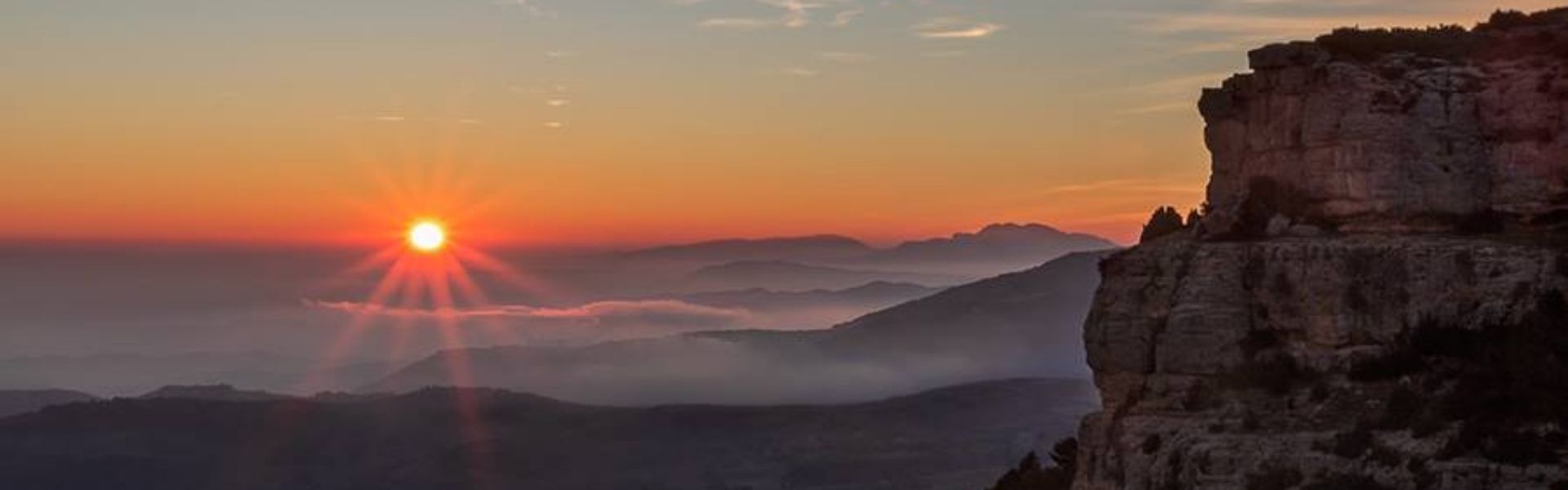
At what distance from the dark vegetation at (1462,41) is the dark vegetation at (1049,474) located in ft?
68.8

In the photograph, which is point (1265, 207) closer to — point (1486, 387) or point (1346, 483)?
point (1486, 387)

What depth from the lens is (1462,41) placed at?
59.0 metres

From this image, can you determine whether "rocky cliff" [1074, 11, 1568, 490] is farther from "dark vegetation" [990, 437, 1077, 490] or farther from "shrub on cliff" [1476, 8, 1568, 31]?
"dark vegetation" [990, 437, 1077, 490]

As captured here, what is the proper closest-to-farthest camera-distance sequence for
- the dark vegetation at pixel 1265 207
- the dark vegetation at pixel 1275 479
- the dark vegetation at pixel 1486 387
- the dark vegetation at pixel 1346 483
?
the dark vegetation at pixel 1486 387 < the dark vegetation at pixel 1346 483 < the dark vegetation at pixel 1275 479 < the dark vegetation at pixel 1265 207

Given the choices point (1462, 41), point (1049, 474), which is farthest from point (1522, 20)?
point (1049, 474)

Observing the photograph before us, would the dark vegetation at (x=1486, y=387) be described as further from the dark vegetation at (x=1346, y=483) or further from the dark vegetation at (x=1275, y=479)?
the dark vegetation at (x=1275, y=479)

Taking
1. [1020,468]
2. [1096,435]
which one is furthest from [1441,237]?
→ [1020,468]

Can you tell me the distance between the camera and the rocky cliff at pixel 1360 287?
5184cm

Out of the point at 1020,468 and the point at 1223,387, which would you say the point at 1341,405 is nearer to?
the point at 1223,387

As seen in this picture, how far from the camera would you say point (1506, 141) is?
186 feet

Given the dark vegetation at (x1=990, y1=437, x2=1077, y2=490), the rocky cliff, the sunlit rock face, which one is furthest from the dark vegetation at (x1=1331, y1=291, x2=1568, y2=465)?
the dark vegetation at (x1=990, y1=437, x2=1077, y2=490)

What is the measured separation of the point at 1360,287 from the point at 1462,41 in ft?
26.8

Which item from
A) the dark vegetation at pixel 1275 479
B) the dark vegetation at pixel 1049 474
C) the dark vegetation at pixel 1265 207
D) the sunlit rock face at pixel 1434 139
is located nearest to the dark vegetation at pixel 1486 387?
the dark vegetation at pixel 1275 479

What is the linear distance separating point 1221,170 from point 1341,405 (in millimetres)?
9942
